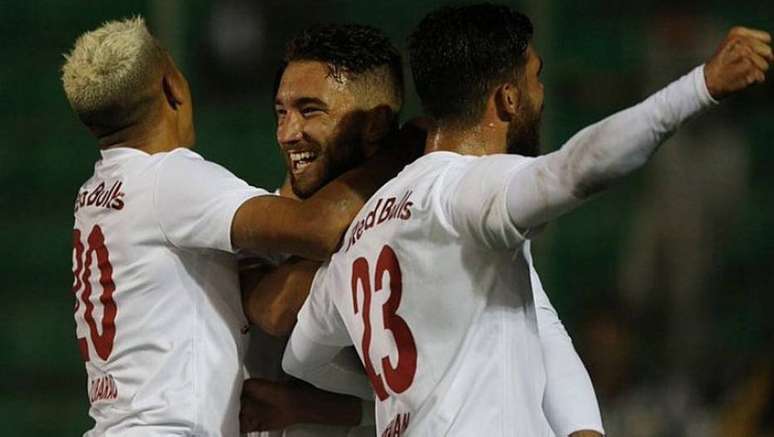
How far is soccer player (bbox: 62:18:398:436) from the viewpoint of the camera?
2889 mm

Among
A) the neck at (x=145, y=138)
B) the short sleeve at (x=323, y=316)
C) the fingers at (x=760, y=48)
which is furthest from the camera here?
the neck at (x=145, y=138)

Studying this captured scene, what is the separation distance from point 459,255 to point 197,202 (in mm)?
679

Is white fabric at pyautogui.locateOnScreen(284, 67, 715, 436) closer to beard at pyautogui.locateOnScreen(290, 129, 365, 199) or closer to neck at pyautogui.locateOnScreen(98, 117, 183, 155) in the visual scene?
beard at pyautogui.locateOnScreen(290, 129, 365, 199)

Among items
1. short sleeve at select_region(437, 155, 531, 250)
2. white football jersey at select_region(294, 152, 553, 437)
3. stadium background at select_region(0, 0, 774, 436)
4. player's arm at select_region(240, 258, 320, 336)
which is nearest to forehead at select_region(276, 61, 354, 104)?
player's arm at select_region(240, 258, 320, 336)

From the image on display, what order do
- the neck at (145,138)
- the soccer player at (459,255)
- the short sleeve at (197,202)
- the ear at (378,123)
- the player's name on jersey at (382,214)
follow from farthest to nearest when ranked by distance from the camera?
the neck at (145,138) < the ear at (378,123) < the short sleeve at (197,202) < the player's name on jersey at (382,214) < the soccer player at (459,255)

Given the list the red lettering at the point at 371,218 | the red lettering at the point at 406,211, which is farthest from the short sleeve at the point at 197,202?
the red lettering at the point at 406,211

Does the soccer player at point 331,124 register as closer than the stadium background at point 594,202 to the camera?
Yes

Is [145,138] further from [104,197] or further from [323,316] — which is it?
[323,316]

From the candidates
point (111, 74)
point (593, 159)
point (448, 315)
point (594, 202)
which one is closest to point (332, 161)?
point (111, 74)

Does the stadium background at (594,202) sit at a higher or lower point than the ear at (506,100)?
lower

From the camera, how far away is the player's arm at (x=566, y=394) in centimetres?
281

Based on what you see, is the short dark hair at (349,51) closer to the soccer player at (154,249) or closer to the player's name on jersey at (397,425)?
the soccer player at (154,249)

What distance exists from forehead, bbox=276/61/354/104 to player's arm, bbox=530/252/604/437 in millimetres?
510

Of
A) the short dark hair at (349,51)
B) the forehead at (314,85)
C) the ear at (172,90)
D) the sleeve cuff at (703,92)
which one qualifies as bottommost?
the ear at (172,90)
